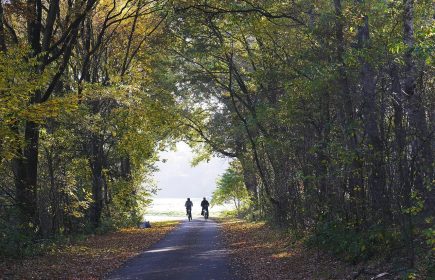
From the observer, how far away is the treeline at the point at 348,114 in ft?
28.2

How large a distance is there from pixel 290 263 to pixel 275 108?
223 inches

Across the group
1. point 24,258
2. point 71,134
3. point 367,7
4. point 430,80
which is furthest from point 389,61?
point 71,134

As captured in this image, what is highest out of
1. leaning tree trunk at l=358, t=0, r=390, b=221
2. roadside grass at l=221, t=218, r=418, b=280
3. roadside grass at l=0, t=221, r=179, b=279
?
leaning tree trunk at l=358, t=0, r=390, b=221

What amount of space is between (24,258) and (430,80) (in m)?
11.5

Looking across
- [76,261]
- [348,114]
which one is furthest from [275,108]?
[76,261]

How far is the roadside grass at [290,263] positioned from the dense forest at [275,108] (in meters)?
0.41

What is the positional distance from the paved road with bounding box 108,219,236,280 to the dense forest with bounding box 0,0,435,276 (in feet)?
9.00

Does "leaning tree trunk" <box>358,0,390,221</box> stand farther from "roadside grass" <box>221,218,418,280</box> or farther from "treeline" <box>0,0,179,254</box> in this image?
"treeline" <box>0,0,179,254</box>

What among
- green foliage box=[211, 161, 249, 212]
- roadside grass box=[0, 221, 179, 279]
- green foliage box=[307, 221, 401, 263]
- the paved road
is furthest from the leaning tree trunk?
green foliage box=[211, 161, 249, 212]

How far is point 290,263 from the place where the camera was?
1226cm

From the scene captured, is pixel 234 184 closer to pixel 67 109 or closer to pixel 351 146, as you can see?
pixel 67 109

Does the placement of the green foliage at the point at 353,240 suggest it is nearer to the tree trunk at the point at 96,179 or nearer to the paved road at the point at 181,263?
the paved road at the point at 181,263

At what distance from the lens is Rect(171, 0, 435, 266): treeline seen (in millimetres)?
8586

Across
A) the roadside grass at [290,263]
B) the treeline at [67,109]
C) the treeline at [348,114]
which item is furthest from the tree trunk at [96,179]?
the roadside grass at [290,263]
